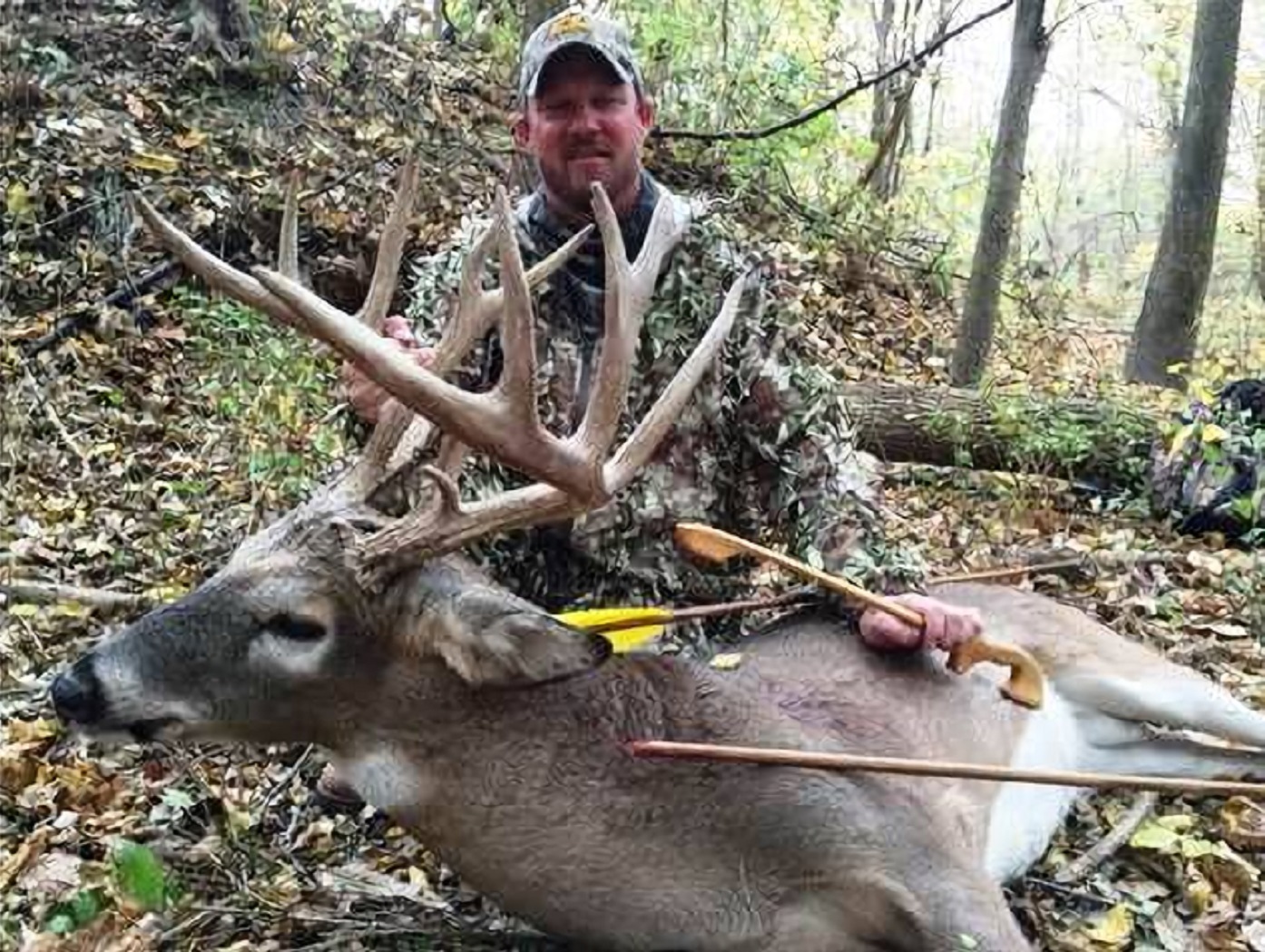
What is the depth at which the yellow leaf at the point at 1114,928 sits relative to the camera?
12.1 feet

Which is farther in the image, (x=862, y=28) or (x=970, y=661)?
(x=862, y=28)

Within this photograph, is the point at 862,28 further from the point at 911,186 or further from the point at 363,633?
the point at 363,633

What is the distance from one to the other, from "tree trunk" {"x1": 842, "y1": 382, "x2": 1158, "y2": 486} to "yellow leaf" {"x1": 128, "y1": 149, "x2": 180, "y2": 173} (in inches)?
170

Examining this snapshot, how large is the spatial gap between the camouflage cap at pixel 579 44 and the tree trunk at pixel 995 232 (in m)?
5.06

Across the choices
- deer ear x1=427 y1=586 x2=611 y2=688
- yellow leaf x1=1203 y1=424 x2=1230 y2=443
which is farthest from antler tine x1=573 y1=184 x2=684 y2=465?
yellow leaf x1=1203 y1=424 x2=1230 y2=443

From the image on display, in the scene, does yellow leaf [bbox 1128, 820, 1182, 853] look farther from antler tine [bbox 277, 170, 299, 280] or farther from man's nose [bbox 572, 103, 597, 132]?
antler tine [bbox 277, 170, 299, 280]

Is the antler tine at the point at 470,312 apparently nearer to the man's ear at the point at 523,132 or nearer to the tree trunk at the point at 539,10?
the man's ear at the point at 523,132

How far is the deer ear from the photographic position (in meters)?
3.12

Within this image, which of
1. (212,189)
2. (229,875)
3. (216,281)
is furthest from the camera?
(212,189)

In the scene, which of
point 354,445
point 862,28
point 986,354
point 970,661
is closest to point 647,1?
point 986,354

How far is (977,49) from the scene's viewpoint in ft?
78.1

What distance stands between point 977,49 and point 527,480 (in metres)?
21.4

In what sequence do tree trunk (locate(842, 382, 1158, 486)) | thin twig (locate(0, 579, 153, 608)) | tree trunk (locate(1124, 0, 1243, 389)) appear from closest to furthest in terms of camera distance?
thin twig (locate(0, 579, 153, 608)), tree trunk (locate(842, 382, 1158, 486)), tree trunk (locate(1124, 0, 1243, 389))

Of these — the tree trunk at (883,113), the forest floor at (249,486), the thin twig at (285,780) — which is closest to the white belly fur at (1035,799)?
the forest floor at (249,486)
